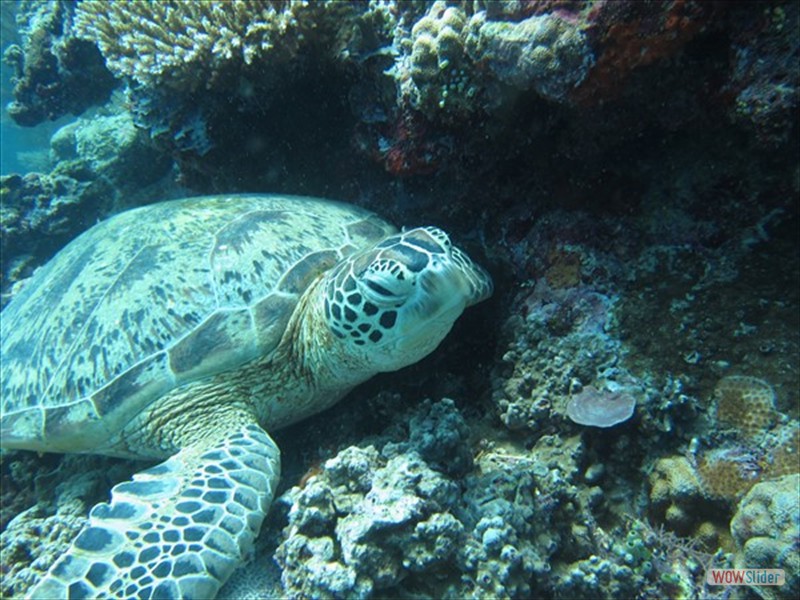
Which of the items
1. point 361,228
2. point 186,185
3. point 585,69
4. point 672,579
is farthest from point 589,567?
point 186,185

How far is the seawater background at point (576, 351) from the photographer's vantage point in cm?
179

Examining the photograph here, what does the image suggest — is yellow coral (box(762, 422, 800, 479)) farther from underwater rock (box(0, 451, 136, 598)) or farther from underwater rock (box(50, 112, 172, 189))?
underwater rock (box(50, 112, 172, 189))

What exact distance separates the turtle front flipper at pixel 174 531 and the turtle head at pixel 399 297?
746mm

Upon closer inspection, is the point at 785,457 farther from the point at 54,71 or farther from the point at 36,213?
the point at 54,71

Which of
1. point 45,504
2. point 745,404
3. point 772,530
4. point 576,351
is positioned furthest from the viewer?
point 45,504

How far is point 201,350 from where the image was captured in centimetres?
255

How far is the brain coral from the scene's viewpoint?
118 inches

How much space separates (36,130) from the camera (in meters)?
16.9

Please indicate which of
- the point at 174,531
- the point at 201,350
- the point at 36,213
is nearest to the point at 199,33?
the point at 201,350

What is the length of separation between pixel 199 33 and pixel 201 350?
2.20 meters

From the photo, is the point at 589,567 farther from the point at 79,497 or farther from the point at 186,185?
the point at 186,185

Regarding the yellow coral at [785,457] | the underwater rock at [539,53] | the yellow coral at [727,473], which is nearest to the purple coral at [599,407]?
the yellow coral at [727,473]

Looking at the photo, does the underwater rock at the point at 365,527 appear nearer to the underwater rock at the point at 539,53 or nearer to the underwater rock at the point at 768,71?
the underwater rock at the point at 539,53

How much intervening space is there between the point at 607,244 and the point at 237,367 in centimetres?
208
